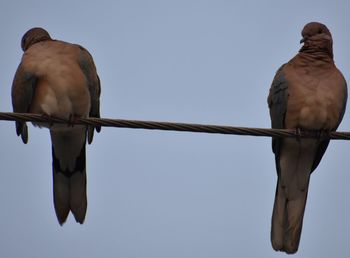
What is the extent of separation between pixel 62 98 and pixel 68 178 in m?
0.83

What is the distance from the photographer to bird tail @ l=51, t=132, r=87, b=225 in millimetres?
6684

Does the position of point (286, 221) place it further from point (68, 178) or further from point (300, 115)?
point (68, 178)

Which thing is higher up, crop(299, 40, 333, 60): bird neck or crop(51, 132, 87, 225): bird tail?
crop(299, 40, 333, 60): bird neck

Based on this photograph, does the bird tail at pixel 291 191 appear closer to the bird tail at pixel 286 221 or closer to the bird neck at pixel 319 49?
the bird tail at pixel 286 221

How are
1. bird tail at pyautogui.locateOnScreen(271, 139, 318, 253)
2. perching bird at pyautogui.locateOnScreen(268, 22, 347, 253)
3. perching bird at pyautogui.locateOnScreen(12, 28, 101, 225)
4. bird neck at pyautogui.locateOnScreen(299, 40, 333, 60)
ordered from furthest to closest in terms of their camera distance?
bird neck at pyautogui.locateOnScreen(299, 40, 333, 60) < bird tail at pyautogui.locateOnScreen(271, 139, 318, 253) < perching bird at pyautogui.locateOnScreen(268, 22, 347, 253) < perching bird at pyautogui.locateOnScreen(12, 28, 101, 225)

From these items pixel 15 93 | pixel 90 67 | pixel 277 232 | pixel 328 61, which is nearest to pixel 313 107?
pixel 328 61

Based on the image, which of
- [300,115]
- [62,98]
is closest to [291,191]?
[300,115]

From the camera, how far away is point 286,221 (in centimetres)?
686

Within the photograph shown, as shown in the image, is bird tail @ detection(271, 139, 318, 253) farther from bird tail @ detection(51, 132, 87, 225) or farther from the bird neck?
bird tail @ detection(51, 132, 87, 225)

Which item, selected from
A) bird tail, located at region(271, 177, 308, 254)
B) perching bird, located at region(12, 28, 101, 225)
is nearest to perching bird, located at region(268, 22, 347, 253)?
bird tail, located at region(271, 177, 308, 254)

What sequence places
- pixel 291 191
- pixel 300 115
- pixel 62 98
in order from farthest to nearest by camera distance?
pixel 291 191, pixel 300 115, pixel 62 98

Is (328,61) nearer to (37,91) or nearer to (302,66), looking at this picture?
(302,66)

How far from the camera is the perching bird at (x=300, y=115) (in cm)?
663

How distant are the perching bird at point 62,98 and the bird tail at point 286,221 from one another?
1.66 meters
